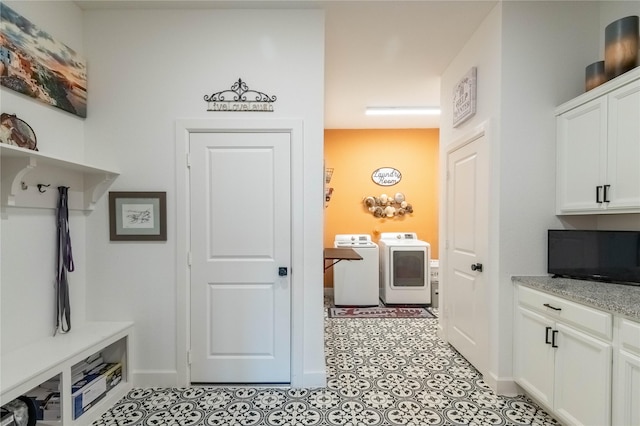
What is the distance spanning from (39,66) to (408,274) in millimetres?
4381

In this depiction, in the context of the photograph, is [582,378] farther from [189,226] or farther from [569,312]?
[189,226]

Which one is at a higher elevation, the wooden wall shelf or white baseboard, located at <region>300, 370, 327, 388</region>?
the wooden wall shelf

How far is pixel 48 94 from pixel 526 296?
347cm

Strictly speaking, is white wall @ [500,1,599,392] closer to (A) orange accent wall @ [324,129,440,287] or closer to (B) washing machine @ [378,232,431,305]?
(B) washing machine @ [378,232,431,305]

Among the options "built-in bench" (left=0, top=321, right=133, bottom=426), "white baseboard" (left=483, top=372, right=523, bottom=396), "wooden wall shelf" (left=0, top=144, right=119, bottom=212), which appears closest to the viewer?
"built-in bench" (left=0, top=321, right=133, bottom=426)

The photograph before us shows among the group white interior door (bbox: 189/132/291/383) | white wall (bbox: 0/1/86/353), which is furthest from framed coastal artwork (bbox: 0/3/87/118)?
white interior door (bbox: 189/132/291/383)

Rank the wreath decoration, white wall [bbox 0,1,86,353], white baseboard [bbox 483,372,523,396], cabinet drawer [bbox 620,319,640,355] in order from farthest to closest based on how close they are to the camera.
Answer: the wreath decoration < white baseboard [bbox 483,372,523,396] < white wall [bbox 0,1,86,353] < cabinet drawer [bbox 620,319,640,355]

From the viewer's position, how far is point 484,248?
2.48 metres

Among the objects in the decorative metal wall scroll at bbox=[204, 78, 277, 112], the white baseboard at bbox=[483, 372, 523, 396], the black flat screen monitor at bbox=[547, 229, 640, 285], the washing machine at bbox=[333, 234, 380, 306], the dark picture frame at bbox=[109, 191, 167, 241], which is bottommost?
the white baseboard at bbox=[483, 372, 523, 396]

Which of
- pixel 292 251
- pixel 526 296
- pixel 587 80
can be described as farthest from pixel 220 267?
pixel 587 80

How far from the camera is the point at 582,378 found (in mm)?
1726

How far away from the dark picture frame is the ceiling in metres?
1.43

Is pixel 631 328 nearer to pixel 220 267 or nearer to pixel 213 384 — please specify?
pixel 220 267

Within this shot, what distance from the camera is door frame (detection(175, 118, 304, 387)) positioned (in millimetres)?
2348
